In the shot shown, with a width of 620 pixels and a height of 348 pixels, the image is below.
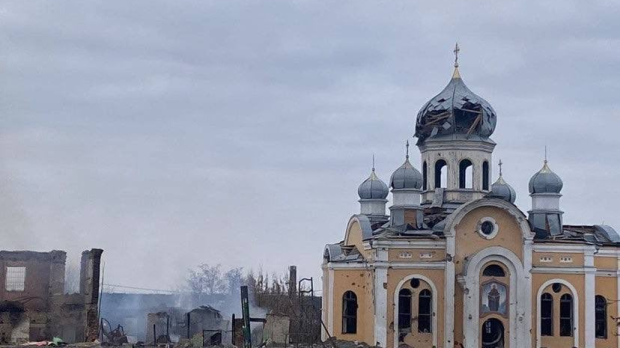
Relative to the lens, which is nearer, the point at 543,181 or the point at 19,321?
the point at 19,321

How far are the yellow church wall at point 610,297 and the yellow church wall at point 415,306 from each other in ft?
22.3

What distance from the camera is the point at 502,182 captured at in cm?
5306

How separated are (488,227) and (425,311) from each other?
412 centimetres

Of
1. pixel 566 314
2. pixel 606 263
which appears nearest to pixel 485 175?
pixel 606 263

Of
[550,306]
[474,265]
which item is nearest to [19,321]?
[474,265]

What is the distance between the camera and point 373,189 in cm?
5212

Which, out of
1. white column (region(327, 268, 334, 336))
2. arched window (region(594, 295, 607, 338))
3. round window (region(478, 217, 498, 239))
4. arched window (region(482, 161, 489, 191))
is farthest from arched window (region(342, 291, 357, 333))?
arched window (region(594, 295, 607, 338))

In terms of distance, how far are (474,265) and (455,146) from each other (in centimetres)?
700

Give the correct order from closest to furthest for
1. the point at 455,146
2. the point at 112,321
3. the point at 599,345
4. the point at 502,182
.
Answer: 1. the point at 599,345
2. the point at 455,146
3. the point at 502,182
4. the point at 112,321

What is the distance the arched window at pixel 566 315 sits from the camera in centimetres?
4572

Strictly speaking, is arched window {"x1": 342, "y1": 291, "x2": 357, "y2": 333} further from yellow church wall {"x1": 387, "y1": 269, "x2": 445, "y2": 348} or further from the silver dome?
the silver dome

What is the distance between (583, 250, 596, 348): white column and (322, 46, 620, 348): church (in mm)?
40

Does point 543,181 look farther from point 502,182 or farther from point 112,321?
point 112,321

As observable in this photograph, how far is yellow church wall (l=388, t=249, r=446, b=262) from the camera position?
1779 inches
